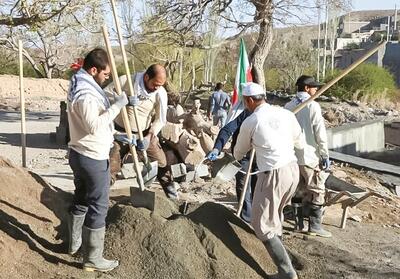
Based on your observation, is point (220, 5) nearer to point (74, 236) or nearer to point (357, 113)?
point (357, 113)

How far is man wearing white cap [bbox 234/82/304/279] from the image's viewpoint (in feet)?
16.6

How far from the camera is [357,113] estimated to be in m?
24.0

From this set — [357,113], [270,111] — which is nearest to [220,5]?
[357,113]

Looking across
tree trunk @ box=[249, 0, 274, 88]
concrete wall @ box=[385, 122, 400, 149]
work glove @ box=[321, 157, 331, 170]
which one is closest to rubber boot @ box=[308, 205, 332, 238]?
work glove @ box=[321, 157, 331, 170]

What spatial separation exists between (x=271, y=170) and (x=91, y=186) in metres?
1.40

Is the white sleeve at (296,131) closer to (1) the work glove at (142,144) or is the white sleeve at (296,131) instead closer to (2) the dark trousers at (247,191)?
(2) the dark trousers at (247,191)

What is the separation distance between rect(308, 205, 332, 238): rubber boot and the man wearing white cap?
68.5 inches

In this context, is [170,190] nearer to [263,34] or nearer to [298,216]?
[298,216]

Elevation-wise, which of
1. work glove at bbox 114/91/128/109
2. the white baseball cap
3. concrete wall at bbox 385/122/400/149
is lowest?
concrete wall at bbox 385/122/400/149

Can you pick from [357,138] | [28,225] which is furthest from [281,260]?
[357,138]

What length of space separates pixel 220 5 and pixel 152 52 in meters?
19.4

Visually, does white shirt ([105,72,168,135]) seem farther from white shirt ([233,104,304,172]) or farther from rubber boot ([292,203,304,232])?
rubber boot ([292,203,304,232])

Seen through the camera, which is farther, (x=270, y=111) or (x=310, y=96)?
(x=310, y=96)

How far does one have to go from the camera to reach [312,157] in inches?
264
